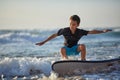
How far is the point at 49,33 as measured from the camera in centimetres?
242

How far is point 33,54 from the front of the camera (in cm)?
244

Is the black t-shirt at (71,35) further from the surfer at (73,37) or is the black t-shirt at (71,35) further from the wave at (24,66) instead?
the wave at (24,66)

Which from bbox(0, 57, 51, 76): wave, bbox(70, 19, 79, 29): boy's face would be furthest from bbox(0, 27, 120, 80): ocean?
bbox(70, 19, 79, 29): boy's face

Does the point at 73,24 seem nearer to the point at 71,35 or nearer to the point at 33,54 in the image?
the point at 71,35

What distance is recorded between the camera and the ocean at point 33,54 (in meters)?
2.39

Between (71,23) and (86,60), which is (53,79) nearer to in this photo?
(86,60)

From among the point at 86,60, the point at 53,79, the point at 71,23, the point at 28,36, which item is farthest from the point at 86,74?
the point at 28,36

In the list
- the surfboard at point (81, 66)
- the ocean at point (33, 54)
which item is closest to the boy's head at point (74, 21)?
the ocean at point (33, 54)

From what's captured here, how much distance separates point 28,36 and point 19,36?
0.26 feet

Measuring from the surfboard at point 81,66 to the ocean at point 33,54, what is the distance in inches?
1.5

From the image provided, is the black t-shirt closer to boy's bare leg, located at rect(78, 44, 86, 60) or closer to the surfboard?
boy's bare leg, located at rect(78, 44, 86, 60)

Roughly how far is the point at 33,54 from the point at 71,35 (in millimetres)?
379

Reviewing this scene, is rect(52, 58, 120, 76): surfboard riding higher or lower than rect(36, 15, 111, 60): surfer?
lower

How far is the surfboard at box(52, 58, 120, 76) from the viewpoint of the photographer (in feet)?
7.76
